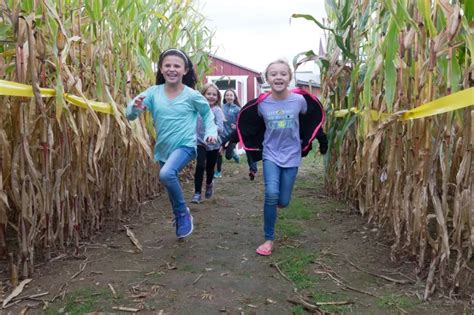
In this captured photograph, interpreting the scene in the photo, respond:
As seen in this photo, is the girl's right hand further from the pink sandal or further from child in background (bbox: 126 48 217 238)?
the pink sandal

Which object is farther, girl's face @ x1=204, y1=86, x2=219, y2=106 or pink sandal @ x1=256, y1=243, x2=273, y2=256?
girl's face @ x1=204, y1=86, x2=219, y2=106

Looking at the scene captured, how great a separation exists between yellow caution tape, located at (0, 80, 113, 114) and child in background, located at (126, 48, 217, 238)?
195 mm

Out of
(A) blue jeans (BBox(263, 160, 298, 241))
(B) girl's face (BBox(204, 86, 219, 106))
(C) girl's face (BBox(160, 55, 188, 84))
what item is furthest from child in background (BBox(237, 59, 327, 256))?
(B) girl's face (BBox(204, 86, 219, 106))

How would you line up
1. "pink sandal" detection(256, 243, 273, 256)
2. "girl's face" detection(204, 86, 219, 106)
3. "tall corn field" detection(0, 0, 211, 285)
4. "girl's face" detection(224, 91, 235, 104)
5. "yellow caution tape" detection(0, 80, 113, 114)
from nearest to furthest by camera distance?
1. "yellow caution tape" detection(0, 80, 113, 114)
2. "tall corn field" detection(0, 0, 211, 285)
3. "pink sandal" detection(256, 243, 273, 256)
4. "girl's face" detection(204, 86, 219, 106)
5. "girl's face" detection(224, 91, 235, 104)

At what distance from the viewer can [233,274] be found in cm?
292

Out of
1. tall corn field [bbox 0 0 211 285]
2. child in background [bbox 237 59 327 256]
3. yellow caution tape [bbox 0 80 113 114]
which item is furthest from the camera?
child in background [bbox 237 59 327 256]

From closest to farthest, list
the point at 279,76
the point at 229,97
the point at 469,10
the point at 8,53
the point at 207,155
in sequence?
the point at 469,10 → the point at 8,53 → the point at 279,76 → the point at 207,155 → the point at 229,97

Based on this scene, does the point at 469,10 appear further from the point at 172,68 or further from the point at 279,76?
the point at 172,68

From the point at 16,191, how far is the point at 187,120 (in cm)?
135

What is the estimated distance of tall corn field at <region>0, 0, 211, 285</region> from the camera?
2.66 meters

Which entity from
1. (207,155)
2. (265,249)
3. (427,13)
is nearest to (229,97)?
(207,155)

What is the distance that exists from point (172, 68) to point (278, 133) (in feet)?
2.91

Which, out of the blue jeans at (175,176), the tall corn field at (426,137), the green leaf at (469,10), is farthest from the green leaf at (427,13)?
the blue jeans at (175,176)

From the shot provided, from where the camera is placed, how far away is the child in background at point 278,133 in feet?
11.3
